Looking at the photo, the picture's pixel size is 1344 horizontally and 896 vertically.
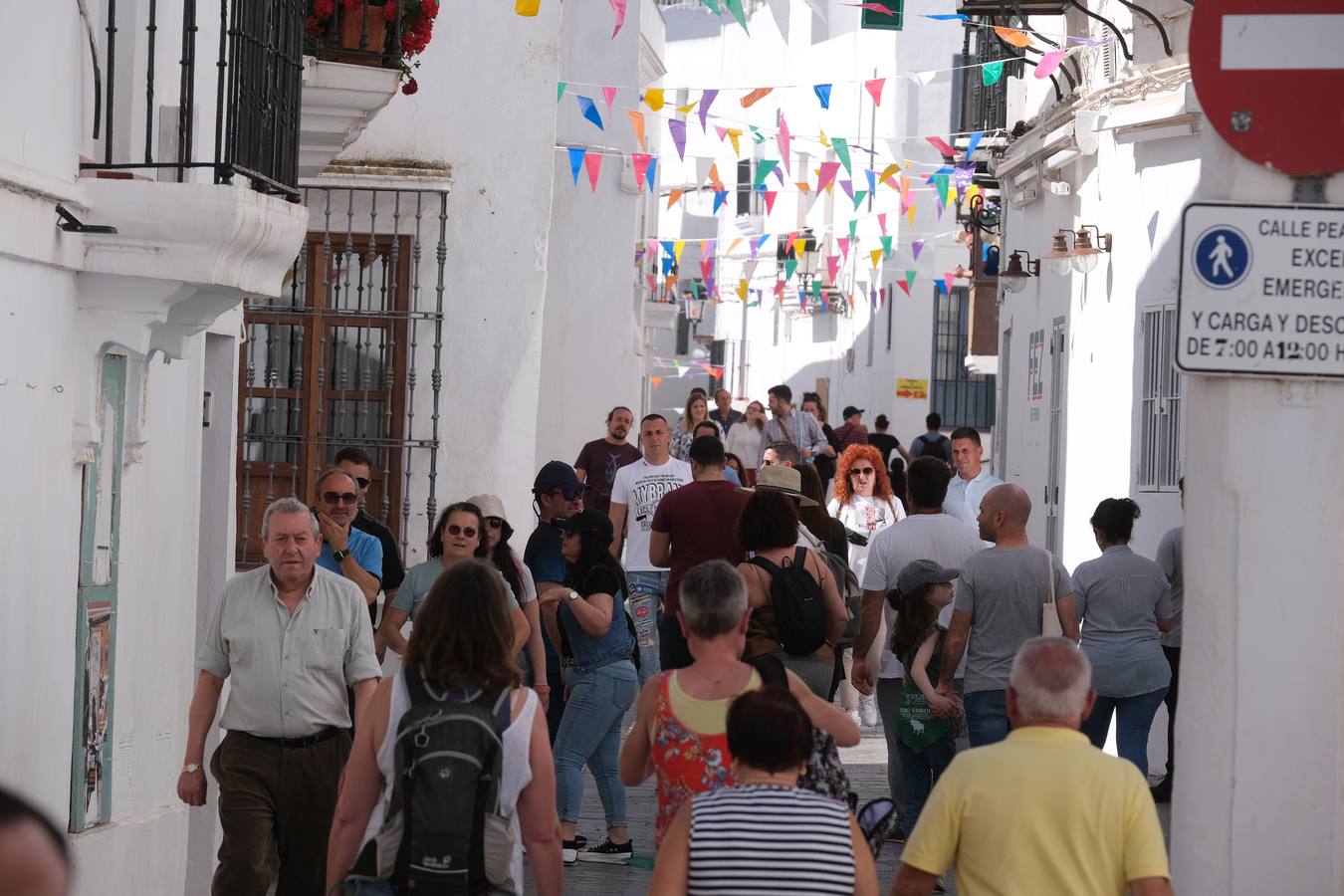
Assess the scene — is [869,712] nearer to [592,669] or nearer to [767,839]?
[592,669]

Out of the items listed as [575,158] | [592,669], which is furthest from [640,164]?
[592,669]

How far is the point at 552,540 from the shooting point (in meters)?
9.05

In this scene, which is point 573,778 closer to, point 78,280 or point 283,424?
point 78,280

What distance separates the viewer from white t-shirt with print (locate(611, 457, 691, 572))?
41.6ft

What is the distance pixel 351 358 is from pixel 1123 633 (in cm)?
635

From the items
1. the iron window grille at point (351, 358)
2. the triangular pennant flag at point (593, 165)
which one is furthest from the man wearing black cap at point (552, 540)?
the triangular pennant flag at point (593, 165)

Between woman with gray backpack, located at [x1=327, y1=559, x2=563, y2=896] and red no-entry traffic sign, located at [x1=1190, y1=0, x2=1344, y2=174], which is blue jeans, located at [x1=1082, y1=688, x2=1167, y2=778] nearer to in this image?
woman with gray backpack, located at [x1=327, y1=559, x2=563, y2=896]

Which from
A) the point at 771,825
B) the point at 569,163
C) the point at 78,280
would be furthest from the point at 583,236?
the point at 771,825

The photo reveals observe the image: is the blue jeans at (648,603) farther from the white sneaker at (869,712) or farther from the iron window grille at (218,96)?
the iron window grille at (218,96)

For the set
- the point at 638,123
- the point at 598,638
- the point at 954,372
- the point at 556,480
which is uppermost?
the point at 638,123

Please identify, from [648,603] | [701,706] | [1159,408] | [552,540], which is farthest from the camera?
[1159,408]

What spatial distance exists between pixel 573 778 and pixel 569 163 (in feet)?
41.2

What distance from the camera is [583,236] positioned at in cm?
2097

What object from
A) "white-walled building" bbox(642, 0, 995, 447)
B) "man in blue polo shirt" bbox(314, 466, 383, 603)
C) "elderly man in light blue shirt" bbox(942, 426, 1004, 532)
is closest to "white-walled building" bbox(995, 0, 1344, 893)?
"elderly man in light blue shirt" bbox(942, 426, 1004, 532)
